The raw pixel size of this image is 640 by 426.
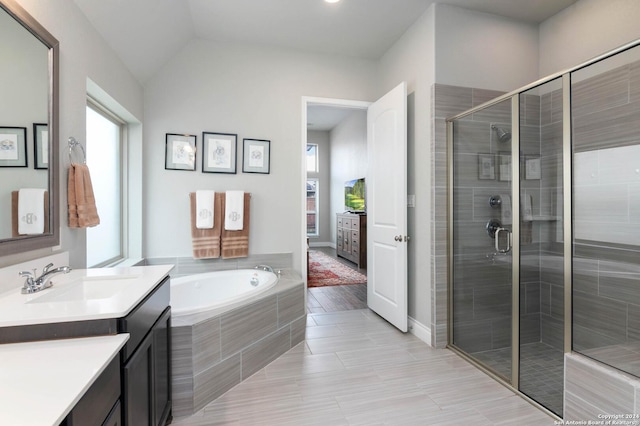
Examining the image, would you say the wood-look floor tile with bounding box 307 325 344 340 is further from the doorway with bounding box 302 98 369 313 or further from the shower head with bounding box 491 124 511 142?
the shower head with bounding box 491 124 511 142

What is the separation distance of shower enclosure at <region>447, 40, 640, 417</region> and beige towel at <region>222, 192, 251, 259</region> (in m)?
2.07

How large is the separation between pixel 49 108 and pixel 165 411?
162 centimetres

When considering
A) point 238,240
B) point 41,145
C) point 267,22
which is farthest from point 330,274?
point 41,145

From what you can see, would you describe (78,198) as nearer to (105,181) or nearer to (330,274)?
(105,181)

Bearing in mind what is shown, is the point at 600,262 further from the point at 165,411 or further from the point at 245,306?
the point at 165,411

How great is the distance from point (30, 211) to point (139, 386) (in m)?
0.95

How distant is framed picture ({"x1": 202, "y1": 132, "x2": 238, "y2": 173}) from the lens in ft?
10.3

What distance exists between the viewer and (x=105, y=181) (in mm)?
2600

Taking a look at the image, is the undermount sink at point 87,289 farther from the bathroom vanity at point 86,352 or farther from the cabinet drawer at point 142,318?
the cabinet drawer at point 142,318

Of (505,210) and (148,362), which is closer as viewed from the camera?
(148,362)

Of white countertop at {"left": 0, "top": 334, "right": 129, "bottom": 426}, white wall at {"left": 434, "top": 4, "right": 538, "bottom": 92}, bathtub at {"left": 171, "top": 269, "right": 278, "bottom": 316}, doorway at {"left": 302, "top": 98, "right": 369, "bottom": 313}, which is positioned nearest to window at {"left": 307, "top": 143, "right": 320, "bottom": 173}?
doorway at {"left": 302, "top": 98, "right": 369, "bottom": 313}

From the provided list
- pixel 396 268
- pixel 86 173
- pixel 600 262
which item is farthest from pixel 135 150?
pixel 600 262

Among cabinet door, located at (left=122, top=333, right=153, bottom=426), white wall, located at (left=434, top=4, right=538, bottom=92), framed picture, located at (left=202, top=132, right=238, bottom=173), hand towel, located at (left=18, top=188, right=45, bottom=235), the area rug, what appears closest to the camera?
Answer: cabinet door, located at (left=122, top=333, right=153, bottom=426)

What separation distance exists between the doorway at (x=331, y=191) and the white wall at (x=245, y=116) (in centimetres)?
16
